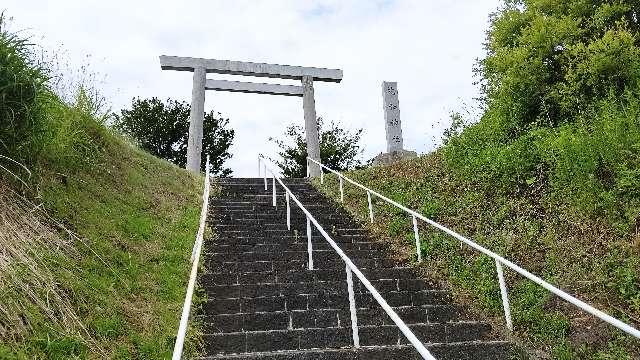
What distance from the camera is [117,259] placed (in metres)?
6.00

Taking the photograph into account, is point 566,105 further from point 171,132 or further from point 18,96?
point 171,132

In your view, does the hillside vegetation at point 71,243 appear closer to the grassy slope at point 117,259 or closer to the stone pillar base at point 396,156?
the grassy slope at point 117,259

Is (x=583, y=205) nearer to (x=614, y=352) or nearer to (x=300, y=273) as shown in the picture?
(x=614, y=352)

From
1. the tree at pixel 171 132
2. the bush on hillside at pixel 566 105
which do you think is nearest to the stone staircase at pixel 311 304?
the bush on hillside at pixel 566 105

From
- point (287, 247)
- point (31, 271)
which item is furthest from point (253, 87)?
point (31, 271)

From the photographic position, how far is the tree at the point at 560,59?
7.33 metres

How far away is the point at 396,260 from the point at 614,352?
3470 millimetres

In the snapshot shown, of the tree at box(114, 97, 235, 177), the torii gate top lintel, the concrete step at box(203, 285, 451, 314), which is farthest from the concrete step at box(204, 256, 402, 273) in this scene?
the tree at box(114, 97, 235, 177)

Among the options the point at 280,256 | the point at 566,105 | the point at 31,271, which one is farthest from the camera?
the point at 566,105

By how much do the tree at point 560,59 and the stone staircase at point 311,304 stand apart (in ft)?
9.94

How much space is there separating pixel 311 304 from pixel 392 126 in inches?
304

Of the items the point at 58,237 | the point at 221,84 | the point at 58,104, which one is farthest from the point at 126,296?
the point at 221,84

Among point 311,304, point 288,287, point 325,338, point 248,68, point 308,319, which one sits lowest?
point 325,338

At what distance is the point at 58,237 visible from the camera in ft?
17.8
